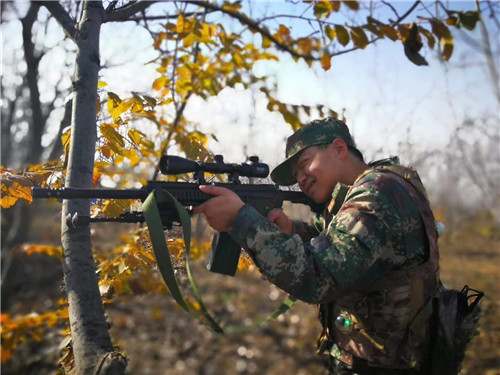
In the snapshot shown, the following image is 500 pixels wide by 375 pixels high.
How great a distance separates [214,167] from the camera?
2449 mm

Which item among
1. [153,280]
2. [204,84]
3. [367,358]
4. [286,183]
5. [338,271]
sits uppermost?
[204,84]

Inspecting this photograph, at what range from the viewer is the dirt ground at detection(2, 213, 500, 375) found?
240 inches

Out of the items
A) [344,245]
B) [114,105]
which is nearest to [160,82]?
[114,105]

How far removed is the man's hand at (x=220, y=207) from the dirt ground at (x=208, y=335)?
77.2 inches

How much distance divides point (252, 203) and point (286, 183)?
22.7 inches

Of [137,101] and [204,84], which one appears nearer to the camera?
[137,101]

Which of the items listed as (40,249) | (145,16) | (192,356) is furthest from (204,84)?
(192,356)

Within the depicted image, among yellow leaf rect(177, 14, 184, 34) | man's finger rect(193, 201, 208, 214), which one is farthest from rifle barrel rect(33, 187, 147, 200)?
yellow leaf rect(177, 14, 184, 34)

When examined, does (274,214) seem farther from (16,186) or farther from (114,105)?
(16,186)

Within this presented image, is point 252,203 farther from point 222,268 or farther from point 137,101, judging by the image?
point 137,101

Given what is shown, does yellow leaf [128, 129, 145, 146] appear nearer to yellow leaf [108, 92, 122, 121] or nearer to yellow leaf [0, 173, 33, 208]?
yellow leaf [108, 92, 122, 121]

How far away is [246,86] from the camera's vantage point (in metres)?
4.34

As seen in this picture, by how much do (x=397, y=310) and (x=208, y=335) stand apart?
552 centimetres

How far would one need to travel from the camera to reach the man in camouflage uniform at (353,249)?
6.38 ft
